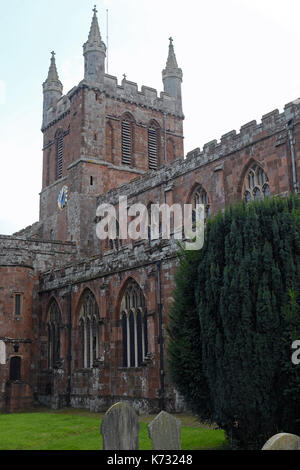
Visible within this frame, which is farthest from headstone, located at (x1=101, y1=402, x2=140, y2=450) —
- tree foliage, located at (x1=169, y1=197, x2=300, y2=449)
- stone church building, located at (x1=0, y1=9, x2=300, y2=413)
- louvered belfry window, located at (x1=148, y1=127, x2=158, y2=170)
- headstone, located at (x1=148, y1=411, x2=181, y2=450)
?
louvered belfry window, located at (x1=148, y1=127, x2=158, y2=170)

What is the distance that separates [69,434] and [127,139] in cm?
2734

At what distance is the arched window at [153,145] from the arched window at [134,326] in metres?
19.0

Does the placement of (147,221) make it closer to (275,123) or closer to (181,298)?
(275,123)

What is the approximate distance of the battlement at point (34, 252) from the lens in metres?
29.6

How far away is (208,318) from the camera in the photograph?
12.3 m

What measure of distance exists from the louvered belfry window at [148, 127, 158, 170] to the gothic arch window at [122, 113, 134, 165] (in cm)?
175

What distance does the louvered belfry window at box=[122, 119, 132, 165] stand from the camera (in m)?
40.1

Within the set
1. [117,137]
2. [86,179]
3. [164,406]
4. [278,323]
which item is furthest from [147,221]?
[278,323]

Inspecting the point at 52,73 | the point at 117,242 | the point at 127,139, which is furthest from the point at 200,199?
the point at 52,73

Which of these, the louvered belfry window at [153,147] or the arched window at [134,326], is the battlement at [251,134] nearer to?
the arched window at [134,326]

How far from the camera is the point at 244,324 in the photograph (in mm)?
11547

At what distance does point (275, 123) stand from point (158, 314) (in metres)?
9.91

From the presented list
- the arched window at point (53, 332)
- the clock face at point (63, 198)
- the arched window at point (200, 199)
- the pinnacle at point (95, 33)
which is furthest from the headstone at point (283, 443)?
the pinnacle at point (95, 33)

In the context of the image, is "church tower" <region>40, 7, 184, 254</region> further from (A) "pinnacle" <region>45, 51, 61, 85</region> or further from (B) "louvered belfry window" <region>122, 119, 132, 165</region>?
(A) "pinnacle" <region>45, 51, 61, 85</region>
